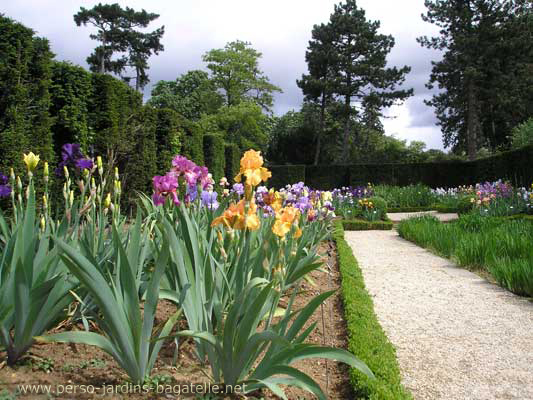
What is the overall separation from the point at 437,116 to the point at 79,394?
3174 cm

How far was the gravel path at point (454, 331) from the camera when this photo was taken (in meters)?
2.42

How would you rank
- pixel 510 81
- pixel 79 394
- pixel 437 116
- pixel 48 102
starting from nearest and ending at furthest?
1. pixel 79 394
2. pixel 48 102
3. pixel 510 81
4. pixel 437 116

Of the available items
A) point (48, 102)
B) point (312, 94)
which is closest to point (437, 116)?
point (312, 94)

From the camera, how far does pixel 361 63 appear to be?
1078 inches

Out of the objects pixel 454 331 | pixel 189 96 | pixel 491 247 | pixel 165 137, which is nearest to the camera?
pixel 454 331

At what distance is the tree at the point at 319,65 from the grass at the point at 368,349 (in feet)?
80.3

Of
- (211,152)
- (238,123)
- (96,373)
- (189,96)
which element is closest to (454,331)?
(96,373)

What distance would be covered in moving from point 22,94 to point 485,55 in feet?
80.6

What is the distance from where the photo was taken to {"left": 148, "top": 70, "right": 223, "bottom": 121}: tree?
31.4 meters

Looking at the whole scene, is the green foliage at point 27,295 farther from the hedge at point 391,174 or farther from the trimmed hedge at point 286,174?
the trimmed hedge at point 286,174

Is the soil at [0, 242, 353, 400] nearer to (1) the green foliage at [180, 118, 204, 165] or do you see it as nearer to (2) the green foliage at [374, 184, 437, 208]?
(1) the green foliage at [180, 118, 204, 165]

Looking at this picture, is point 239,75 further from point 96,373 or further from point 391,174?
point 96,373

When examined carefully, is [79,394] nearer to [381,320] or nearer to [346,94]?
[381,320]

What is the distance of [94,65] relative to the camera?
30.3 m
